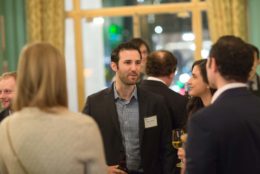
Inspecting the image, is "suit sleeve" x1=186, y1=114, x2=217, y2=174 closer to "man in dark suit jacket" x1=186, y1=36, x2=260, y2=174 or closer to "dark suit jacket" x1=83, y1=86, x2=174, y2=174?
"man in dark suit jacket" x1=186, y1=36, x2=260, y2=174

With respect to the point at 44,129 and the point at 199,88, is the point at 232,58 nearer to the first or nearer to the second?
the point at 44,129

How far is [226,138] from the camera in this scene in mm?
2143

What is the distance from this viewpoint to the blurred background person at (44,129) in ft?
6.75

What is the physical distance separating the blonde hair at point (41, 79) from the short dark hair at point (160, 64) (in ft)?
6.81

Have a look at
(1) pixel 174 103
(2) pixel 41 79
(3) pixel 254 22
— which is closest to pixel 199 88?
(1) pixel 174 103

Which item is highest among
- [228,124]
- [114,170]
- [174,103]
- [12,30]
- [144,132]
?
[12,30]

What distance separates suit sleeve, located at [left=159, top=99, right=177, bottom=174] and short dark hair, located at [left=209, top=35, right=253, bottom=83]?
1357 millimetres

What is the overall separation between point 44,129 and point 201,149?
0.67m

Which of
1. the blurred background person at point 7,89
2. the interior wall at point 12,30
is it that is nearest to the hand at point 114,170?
the blurred background person at point 7,89

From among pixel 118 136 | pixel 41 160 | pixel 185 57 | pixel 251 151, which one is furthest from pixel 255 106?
pixel 185 57

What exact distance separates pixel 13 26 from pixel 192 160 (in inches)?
212

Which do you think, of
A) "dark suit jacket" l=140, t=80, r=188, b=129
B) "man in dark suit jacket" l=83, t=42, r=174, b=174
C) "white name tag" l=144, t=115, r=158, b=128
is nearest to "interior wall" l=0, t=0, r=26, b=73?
"dark suit jacket" l=140, t=80, r=188, b=129

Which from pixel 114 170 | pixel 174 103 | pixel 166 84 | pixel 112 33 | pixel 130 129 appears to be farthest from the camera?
pixel 112 33

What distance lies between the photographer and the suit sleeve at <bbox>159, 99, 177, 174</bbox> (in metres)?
3.50
